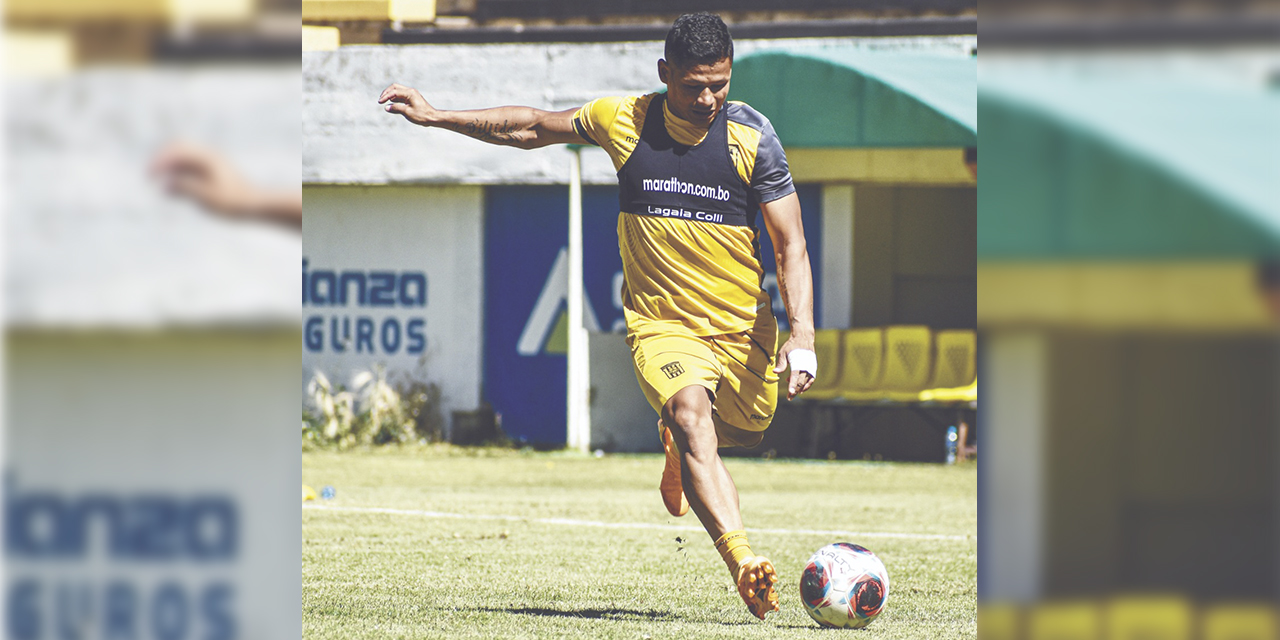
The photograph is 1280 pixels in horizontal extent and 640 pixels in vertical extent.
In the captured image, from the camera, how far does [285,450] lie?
1573 millimetres

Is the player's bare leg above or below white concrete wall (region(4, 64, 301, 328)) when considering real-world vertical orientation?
below

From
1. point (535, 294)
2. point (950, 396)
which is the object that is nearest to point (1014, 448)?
point (950, 396)

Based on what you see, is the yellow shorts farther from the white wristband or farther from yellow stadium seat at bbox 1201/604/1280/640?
yellow stadium seat at bbox 1201/604/1280/640

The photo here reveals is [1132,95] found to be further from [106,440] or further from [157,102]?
[106,440]

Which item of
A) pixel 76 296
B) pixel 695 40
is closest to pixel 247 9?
pixel 76 296

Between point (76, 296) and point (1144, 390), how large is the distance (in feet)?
3.19

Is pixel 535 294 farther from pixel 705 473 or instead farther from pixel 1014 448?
pixel 1014 448

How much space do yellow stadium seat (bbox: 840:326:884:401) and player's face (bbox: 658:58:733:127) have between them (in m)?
11.4

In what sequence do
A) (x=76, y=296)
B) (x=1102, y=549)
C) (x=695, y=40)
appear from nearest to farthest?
(x=1102, y=549), (x=76, y=296), (x=695, y=40)

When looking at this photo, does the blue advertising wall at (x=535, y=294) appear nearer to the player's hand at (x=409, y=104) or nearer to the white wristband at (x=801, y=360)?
the white wristband at (x=801, y=360)

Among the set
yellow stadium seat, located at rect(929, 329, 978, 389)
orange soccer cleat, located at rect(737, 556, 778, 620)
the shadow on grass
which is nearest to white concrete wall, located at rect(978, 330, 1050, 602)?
orange soccer cleat, located at rect(737, 556, 778, 620)

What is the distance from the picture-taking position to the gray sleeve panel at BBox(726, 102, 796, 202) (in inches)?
218

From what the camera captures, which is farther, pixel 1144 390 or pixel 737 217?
pixel 737 217

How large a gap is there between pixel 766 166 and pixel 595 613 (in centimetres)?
172
